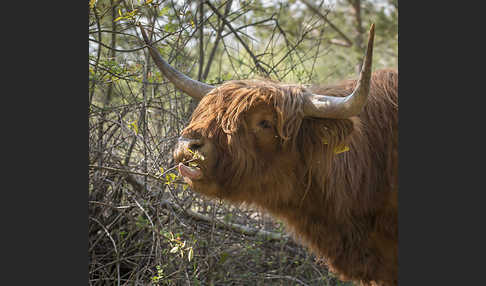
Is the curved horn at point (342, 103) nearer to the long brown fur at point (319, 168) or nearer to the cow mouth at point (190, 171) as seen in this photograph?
the long brown fur at point (319, 168)

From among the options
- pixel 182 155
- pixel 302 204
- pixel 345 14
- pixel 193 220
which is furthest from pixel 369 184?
pixel 345 14

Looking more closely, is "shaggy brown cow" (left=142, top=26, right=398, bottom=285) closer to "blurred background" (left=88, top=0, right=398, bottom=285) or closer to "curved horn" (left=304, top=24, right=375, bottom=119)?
"curved horn" (left=304, top=24, right=375, bottom=119)

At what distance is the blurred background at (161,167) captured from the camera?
359cm

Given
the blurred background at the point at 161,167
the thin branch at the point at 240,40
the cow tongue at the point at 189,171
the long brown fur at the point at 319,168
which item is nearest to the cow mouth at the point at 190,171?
the cow tongue at the point at 189,171

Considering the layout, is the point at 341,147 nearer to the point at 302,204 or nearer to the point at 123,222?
the point at 302,204

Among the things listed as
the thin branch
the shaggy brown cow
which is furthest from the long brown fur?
the thin branch

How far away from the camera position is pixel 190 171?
2818mm

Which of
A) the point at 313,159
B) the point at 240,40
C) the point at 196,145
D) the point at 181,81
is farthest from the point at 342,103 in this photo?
the point at 240,40

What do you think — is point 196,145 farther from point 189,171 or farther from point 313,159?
point 313,159

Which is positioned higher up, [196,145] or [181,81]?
[181,81]

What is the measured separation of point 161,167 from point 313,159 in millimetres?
1038

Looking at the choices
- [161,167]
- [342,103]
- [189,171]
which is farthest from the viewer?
[161,167]

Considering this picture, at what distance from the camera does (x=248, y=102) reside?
122 inches

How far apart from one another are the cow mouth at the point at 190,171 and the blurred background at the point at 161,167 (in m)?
0.22
